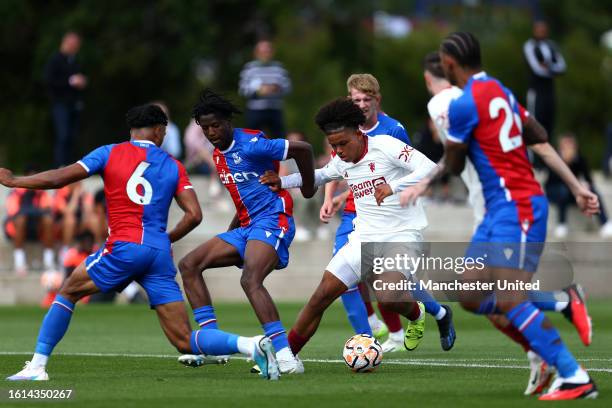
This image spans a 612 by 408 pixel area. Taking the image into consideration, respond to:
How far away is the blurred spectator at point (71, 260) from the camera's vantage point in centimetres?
2247

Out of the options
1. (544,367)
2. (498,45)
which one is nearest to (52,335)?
(544,367)

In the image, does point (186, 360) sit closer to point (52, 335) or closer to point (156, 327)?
point (52, 335)

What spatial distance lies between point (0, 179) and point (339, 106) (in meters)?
2.87

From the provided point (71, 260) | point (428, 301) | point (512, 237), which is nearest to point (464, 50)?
point (512, 237)

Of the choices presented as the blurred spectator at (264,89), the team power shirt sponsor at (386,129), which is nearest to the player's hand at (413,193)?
the team power shirt sponsor at (386,129)

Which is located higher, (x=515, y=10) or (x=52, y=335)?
(x=515, y=10)

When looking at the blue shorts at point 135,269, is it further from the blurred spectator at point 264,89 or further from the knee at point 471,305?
the blurred spectator at point 264,89

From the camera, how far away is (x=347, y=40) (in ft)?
176

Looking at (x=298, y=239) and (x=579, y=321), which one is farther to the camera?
(x=298, y=239)

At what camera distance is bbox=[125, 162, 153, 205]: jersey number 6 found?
36.0 ft

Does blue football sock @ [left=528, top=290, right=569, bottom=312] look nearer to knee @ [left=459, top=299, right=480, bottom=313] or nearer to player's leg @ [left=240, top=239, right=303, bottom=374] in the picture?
knee @ [left=459, top=299, right=480, bottom=313]

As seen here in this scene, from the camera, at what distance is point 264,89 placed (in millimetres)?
23594

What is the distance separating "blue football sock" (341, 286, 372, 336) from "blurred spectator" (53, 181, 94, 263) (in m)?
11.7

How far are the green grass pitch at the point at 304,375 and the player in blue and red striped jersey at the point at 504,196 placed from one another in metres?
0.39
